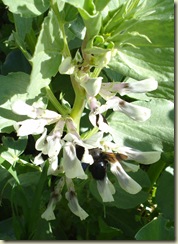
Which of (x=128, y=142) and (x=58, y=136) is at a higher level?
(x=58, y=136)

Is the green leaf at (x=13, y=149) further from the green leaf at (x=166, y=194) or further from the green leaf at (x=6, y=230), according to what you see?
the green leaf at (x=166, y=194)

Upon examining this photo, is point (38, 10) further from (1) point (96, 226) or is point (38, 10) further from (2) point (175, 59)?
(1) point (96, 226)

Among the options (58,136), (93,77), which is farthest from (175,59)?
(58,136)

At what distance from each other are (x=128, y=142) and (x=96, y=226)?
25 centimetres

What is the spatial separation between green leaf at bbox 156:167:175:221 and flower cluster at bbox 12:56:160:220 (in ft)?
0.38

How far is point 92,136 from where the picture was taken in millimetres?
849

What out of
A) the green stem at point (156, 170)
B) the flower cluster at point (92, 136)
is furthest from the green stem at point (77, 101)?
the green stem at point (156, 170)

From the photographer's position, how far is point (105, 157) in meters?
0.92

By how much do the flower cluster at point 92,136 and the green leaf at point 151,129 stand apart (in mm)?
42

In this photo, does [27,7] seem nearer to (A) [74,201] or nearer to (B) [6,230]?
(A) [74,201]

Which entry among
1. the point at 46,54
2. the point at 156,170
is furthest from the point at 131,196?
the point at 46,54

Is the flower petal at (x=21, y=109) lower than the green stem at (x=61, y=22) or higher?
lower

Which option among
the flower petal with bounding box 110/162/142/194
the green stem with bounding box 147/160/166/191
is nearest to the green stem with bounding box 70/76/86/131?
the flower petal with bounding box 110/162/142/194

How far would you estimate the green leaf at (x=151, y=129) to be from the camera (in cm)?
97
